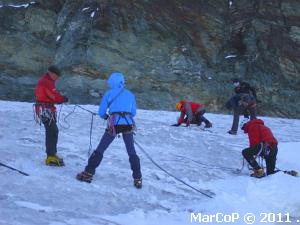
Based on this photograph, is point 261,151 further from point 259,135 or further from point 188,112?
point 188,112

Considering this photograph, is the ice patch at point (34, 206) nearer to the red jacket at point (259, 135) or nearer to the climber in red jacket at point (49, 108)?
the climber in red jacket at point (49, 108)

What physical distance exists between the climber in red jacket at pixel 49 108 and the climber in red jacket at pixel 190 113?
6.62 metres

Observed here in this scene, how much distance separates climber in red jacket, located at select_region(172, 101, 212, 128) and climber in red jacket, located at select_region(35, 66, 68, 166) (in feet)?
21.7

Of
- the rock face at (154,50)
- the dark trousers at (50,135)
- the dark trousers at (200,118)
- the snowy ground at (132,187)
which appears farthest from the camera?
the rock face at (154,50)

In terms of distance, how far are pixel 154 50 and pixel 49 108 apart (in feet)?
47.5

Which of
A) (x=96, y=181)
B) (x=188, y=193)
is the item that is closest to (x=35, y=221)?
(x=96, y=181)

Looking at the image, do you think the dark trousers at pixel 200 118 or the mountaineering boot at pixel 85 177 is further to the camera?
the dark trousers at pixel 200 118

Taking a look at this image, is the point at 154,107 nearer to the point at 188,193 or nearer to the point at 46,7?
the point at 46,7

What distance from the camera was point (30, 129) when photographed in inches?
453

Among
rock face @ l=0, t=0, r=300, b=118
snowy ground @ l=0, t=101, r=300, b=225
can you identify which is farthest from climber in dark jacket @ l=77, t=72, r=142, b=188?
rock face @ l=0, t=0, r=300, b=118

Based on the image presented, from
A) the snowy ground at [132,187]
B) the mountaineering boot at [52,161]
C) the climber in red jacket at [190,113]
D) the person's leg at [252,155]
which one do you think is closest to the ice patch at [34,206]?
the snowy ground at [132,187]

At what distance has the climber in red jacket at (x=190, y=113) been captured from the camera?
46.9 ft

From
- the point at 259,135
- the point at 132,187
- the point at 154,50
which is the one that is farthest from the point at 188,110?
the point at 154,50

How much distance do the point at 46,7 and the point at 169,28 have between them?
247 inches
